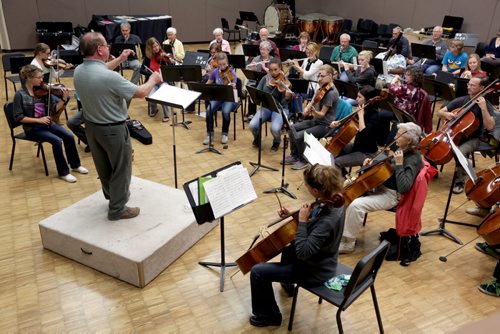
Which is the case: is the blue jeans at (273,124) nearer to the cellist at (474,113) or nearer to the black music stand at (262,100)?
the black music stand at (262,100)

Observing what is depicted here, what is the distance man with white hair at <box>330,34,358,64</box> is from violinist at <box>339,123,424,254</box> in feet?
15.1

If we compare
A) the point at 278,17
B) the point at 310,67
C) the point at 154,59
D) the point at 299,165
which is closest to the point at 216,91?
the point at 299,165

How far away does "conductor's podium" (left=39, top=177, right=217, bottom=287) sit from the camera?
3.76 m

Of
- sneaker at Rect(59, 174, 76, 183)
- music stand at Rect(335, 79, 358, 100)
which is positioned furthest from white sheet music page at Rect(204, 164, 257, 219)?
music stand at Rect(335, 79, 358, 100)

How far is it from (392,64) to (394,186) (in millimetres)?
4826

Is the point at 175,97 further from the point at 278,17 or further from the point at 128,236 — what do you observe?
the point at 278,17

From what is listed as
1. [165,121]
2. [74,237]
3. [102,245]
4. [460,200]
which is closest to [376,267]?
[102,245]

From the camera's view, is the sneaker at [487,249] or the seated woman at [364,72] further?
the seated woman at [364,72]

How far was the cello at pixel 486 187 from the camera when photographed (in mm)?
4375

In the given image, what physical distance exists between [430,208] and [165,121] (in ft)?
15.7

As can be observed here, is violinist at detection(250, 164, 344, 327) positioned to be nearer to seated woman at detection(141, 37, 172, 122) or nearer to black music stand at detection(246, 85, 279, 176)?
black music stand at detection(246, 85, 279, 176)

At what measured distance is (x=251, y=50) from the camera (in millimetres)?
8992

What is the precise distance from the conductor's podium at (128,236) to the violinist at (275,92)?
234 centimetres

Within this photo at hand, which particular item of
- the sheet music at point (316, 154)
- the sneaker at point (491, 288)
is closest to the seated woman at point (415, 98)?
the sheet music at point (316, 154)
